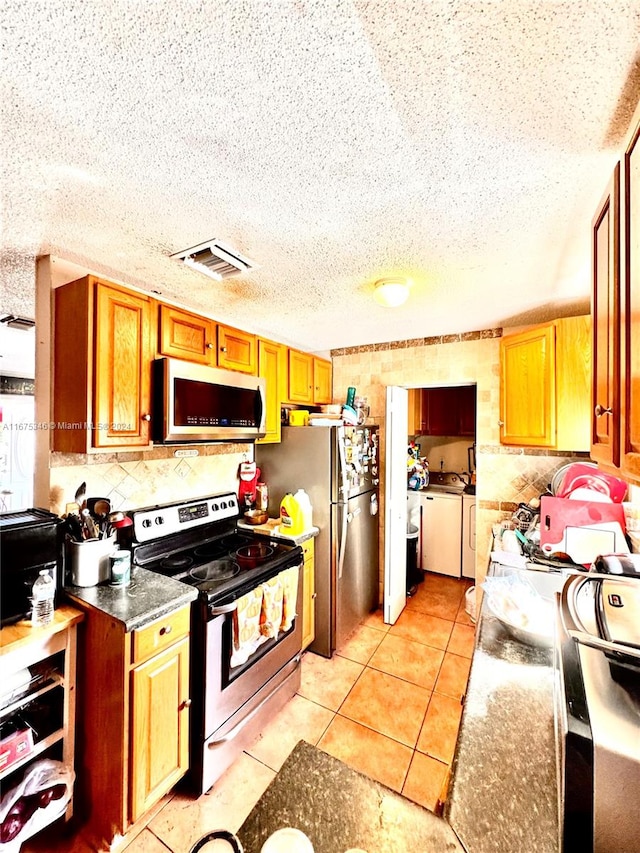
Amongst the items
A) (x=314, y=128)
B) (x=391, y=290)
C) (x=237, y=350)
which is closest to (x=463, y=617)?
(x=391, y=290)

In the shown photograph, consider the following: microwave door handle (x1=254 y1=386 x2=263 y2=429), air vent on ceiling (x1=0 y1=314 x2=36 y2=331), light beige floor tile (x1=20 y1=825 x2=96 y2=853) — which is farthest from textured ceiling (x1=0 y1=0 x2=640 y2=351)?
light beige floor tile (x1=20 y1=825 x2=96 y2=853)

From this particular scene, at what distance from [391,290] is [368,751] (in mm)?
2329

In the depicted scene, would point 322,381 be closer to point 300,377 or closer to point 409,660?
point 300,377

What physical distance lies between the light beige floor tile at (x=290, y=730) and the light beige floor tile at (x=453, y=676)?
734 mm

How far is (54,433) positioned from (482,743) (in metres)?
1.94

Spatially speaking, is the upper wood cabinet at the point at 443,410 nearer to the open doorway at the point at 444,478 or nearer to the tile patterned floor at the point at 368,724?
the open doorway at the point at 444,478

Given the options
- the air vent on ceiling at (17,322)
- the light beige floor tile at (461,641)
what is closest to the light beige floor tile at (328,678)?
the light beige floor tile at (461,641)

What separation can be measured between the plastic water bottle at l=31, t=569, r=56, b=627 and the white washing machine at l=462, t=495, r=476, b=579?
3382 millimetres

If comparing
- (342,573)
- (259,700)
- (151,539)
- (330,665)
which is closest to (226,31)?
(151,539)

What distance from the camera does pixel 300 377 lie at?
2.89 m

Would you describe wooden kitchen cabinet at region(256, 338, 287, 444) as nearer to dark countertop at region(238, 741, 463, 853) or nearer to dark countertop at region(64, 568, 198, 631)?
dark countertop at region(64, 568, 198, 631)

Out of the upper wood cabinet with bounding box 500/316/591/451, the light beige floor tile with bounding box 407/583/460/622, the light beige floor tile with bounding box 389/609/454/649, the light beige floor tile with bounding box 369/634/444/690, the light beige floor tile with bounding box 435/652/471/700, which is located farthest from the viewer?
the light beige floor tile with bounding box 407/583/460/622

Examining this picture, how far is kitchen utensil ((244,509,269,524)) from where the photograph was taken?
251 centimetres

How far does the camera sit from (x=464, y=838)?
0.62 meters
